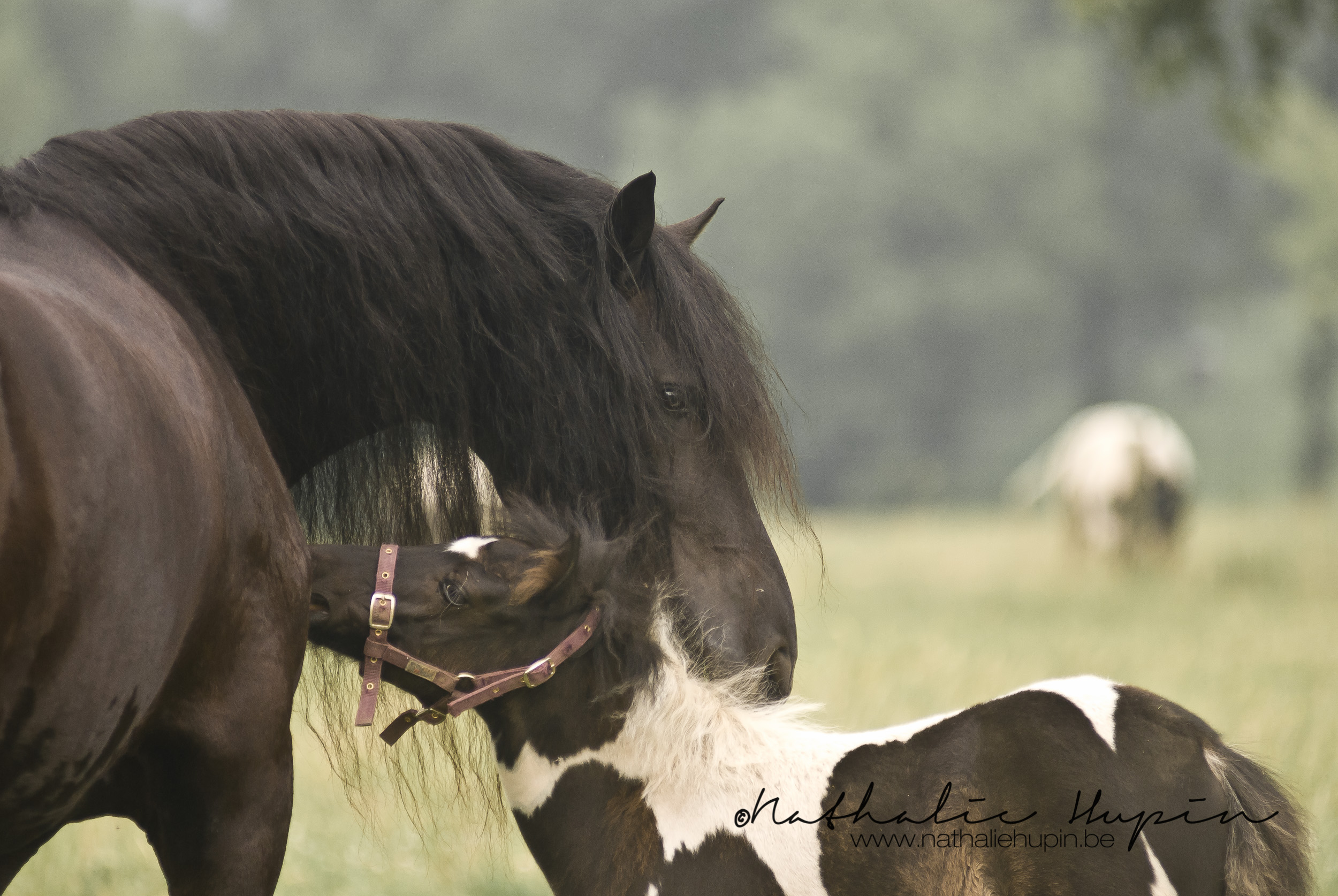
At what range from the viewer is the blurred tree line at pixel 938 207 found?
34.0 m

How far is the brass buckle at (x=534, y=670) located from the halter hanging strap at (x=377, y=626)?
0.94 ft

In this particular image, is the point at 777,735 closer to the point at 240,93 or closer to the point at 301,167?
the point at 301,167

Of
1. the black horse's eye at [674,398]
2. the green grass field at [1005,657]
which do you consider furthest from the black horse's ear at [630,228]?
the green grass field at [1005,657]

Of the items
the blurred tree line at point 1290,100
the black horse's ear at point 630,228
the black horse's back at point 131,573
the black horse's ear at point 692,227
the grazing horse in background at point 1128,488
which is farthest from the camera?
the grazing horse in background at point 1128,488

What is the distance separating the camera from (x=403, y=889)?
164 inches

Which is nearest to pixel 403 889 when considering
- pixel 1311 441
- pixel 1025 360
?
pixel 1311 441

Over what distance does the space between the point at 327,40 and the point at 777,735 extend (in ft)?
138

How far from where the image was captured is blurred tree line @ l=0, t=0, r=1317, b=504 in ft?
112

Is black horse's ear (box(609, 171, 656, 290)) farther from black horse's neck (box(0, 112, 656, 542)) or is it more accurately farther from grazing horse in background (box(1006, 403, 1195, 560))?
grazing horse in background (box(1006, 403, 1195, 560))

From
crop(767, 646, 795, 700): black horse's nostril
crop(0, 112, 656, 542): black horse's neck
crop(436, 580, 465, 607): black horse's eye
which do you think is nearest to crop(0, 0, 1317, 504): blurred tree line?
crop(767, 646, 795, 700): black horse's nostril

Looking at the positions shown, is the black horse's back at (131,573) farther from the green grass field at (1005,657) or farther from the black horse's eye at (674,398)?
the green grass field at (1005,657)

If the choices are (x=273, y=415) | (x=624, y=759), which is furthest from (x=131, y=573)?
(x=624, y=759)

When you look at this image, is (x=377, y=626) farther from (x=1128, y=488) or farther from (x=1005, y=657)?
(x=1128, y=488)

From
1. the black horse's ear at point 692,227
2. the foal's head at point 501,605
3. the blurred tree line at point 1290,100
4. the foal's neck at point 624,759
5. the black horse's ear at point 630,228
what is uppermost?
the blurred tree line at point 1290,100
